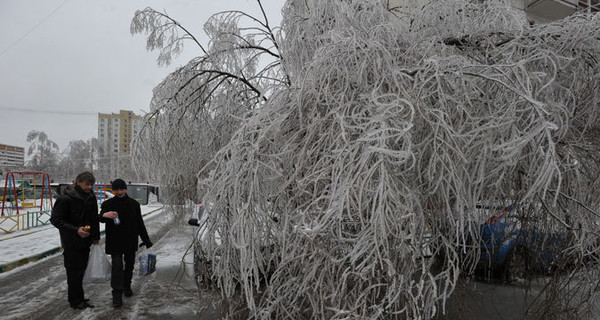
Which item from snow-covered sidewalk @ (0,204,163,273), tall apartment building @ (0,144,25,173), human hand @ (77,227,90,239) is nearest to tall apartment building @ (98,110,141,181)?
tall apartment building @ (0,144,25,173)

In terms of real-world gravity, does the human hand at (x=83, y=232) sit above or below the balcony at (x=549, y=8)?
below

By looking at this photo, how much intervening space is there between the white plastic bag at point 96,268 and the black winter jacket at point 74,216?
172 millimetres

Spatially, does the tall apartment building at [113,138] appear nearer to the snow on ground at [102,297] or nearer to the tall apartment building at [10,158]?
the tall apartment building at [10,158]

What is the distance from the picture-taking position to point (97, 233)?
205 inches

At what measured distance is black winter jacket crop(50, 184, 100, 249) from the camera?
4.89m

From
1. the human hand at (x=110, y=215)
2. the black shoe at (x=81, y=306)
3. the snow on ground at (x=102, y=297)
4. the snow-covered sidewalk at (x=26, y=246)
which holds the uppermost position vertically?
the human hand at (x=110, y=215)

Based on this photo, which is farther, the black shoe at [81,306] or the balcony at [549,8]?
the balcony at [549,8]

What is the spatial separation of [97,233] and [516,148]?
523 cm

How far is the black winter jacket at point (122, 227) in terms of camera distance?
5.30 metres

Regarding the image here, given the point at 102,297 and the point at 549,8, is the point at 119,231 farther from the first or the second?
the point at 549,8

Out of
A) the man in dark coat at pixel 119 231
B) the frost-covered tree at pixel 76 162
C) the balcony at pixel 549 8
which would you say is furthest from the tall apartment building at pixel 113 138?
the man in dark coat at pixel 119 231

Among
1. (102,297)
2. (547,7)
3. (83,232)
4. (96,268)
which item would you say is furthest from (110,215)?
(547,7)

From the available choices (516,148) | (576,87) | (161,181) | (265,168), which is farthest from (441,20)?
(161,181)

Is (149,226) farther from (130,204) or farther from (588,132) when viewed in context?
(588,132)
